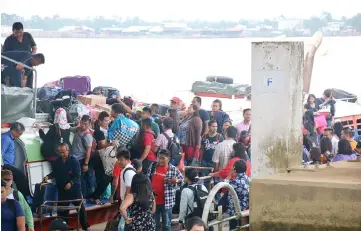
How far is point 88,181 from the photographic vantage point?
1490cm

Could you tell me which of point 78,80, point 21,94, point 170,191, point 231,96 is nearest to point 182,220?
point 170,191

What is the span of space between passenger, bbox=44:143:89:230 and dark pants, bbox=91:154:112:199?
3.69 ft

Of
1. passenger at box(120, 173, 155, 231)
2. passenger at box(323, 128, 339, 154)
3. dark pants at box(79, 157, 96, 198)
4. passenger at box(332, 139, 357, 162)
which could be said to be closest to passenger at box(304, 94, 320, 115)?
passenger at box(323, 128, 339, 154)

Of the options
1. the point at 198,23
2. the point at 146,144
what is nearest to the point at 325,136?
the point at 146,144

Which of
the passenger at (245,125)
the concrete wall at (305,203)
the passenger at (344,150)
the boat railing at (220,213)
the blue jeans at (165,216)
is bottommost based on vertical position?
the blue jeans at (165,216)

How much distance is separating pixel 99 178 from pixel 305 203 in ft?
23.6

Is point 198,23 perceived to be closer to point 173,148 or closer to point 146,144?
point 173,148

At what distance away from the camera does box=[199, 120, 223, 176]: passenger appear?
1612cm

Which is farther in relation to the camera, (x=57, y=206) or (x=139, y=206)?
(x=57, y=206)

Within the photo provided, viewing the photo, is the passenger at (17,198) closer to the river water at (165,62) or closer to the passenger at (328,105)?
the passenger at (328,105)

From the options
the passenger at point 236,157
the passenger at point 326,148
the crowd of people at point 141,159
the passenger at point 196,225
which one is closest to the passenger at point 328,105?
the crowd of people at point 141,159

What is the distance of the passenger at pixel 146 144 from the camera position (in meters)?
14.6

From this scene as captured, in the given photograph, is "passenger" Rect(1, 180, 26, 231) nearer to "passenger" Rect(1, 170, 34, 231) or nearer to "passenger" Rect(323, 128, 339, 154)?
"passenger" Rect(1, 170, 34, 231)

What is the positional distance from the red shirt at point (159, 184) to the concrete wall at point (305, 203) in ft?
15.2
